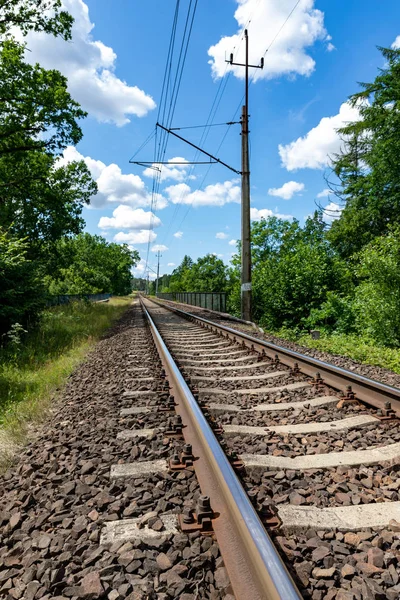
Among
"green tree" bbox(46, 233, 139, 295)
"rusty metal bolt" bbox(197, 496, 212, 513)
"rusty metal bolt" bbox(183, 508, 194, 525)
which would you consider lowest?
"rusty metal bolt" bbox(183, 508, 194, 525)

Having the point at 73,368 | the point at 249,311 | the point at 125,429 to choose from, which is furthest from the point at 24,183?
the point at 125,429

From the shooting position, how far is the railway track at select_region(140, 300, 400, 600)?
1594mm

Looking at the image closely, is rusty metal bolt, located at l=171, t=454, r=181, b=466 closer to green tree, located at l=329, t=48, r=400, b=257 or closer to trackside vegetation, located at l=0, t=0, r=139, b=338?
trackside vegetation, located at l=0, t=0, r=139, b=338

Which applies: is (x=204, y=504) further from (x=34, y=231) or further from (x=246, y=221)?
(x=34, y=231)

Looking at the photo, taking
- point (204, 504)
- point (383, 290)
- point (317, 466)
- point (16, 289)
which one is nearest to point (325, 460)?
point (317, 466)

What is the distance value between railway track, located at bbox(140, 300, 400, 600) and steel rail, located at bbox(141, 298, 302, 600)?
12 mm

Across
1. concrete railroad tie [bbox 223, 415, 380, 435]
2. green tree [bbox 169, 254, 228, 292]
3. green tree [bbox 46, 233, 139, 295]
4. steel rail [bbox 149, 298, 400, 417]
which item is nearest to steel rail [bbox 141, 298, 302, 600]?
concrete railroad tie [bbox 223, 415, 380, 435]

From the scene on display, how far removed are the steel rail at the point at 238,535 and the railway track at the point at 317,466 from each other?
12 millimetres

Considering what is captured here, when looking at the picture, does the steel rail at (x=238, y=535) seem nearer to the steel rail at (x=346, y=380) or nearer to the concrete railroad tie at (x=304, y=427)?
the concrete railroad tie at (x=304, y=427)

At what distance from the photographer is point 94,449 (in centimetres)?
288

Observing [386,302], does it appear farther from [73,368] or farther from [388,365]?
[73,368]

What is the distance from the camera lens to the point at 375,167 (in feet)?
72.1

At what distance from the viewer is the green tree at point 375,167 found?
2020 cm

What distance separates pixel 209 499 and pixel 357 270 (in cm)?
1160
